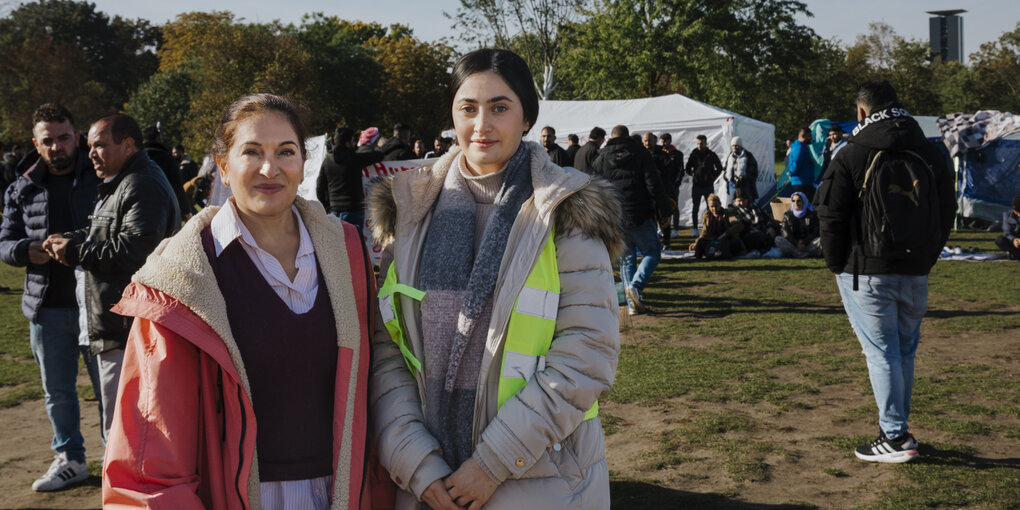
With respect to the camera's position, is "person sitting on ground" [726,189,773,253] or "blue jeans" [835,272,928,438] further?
"person sitting on ground" [726,189,773,253]

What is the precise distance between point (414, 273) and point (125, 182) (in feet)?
8.14

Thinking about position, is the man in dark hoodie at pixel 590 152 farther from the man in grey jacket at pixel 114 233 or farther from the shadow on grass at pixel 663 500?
the man in grey jacket at pixel 114 233

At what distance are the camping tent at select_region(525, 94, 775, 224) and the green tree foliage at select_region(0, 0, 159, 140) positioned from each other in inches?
1266

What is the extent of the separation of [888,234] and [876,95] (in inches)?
33.8

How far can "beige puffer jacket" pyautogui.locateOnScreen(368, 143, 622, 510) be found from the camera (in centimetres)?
235

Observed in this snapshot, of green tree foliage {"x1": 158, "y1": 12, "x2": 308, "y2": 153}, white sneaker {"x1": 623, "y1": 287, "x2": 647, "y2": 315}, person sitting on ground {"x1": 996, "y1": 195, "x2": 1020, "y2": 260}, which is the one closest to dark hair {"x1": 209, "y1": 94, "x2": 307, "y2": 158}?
white sneaker {"x1": 623, "y1": 287, "x2": 647, "y2": 315}

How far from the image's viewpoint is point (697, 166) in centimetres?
1767

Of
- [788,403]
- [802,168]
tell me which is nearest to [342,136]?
[788,403]

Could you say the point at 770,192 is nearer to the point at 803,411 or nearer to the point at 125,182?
the point at 803,411

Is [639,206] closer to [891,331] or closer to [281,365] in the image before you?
[891,331]

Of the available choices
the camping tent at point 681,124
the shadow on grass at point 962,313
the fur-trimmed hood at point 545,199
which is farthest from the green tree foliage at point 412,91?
the fur-trimmed hood at point 545,199

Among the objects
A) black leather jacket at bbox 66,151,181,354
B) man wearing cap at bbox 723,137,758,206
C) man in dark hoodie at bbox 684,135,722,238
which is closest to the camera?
black leather jacket at bbox 66,151,181,354

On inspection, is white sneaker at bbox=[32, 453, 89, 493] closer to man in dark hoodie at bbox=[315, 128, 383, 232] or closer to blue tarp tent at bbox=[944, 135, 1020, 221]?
man in dark hoodie at bbox=[315, 128, 383, 232]

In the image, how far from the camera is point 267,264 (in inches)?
92.2
